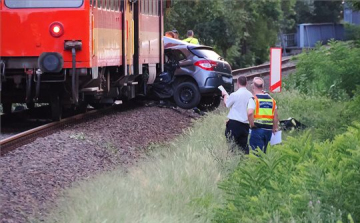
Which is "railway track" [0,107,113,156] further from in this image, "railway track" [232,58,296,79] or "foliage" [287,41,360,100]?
"railway track" [232,58,296,79]

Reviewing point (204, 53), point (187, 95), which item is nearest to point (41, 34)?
point (187, 95)

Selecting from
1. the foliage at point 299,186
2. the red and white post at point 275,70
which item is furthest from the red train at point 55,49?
the foliage at point 299,186

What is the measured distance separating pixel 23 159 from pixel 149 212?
155 inches

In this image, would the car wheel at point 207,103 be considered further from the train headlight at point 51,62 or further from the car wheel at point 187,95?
the train headlight at point 51,62

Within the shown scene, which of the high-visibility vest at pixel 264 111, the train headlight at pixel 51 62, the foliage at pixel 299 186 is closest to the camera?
the foliage at pixel 299 186

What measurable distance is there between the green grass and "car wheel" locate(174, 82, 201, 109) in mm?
8371

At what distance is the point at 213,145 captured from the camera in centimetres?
1227

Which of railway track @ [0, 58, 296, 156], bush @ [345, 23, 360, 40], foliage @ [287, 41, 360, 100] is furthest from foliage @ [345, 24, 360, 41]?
railway track @ [0, 58, 296, 156]

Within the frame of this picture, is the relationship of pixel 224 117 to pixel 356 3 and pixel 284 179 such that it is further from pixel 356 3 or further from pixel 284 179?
pixel 284 179

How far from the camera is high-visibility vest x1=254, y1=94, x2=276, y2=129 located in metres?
11.5

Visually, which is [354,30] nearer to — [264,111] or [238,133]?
[238,133]

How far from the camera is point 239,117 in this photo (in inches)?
482

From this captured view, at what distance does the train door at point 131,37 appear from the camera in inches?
692

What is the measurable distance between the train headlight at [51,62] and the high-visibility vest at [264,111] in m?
3.97
